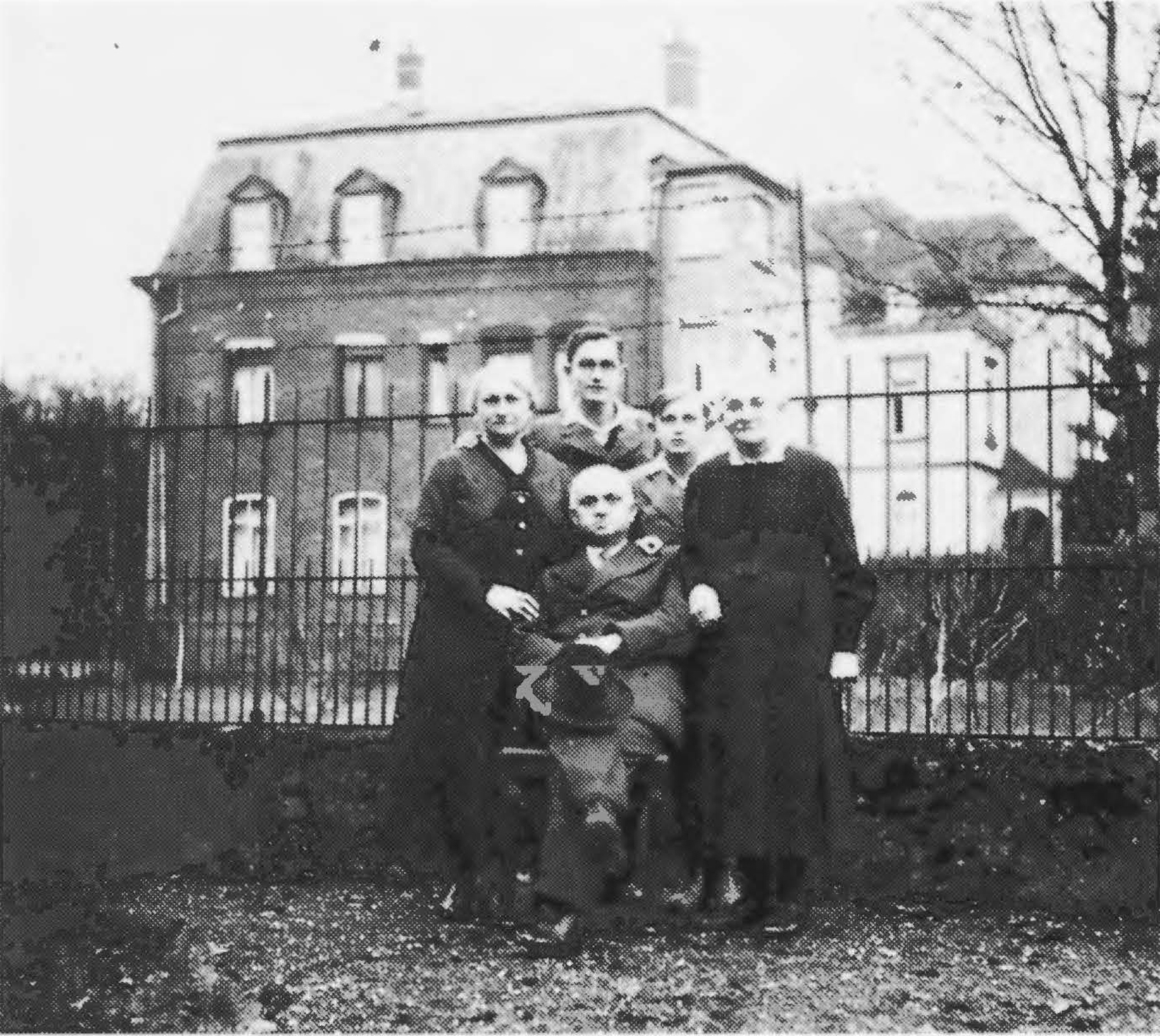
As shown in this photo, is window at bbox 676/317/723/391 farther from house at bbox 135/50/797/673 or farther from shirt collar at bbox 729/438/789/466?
shirt collar at bbox 729/438/789/466

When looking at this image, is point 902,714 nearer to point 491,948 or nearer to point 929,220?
point 491,948

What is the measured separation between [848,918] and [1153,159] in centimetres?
797

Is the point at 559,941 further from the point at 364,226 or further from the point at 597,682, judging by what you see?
the point at 364,226

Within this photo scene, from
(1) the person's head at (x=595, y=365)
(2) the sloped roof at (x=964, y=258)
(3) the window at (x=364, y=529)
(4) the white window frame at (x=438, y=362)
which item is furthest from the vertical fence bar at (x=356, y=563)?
(4) the white window frame at (x=438, y=362)

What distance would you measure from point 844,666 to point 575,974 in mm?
1440

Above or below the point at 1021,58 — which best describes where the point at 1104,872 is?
below

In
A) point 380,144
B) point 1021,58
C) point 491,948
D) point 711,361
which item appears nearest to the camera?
point 491,948

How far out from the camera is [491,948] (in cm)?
589

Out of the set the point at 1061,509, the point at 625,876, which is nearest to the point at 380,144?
the point at 1061,509

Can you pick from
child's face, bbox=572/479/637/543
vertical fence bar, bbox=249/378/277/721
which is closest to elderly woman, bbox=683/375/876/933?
child's face, bbox=572/479/637/543

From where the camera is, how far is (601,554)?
19.9 feet

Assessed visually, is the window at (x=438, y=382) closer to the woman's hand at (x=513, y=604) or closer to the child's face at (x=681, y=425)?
the child's face at (x=681, y=425)

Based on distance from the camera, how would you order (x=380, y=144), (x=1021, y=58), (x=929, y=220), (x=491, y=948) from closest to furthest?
1. (x=491, y=948)
2. (x=1021, y=58)
3. (x=929, y=220)
4. (x=380, y=144)

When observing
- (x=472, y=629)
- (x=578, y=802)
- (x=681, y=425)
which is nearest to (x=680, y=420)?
(x=681, y=425)
